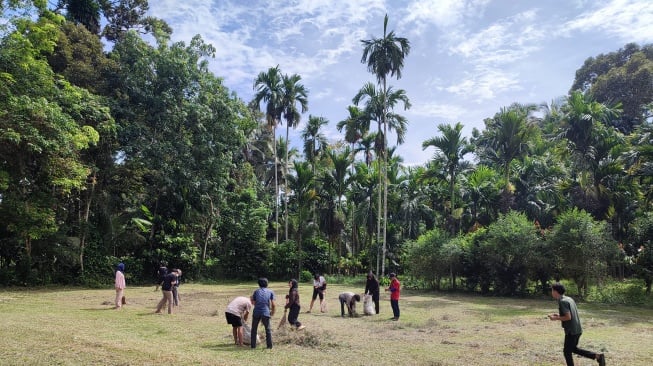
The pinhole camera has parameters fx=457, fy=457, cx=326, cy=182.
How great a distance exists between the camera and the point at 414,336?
1088cm

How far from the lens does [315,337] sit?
31.7 ft

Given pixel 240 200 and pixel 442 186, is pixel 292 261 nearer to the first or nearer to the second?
pixel 240 200

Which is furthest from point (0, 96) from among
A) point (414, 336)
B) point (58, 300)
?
point (414, 336)

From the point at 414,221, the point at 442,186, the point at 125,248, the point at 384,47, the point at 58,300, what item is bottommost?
the point at 58,300

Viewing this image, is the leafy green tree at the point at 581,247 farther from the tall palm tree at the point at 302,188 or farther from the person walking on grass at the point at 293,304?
the tall palm tree at the point at 302,188

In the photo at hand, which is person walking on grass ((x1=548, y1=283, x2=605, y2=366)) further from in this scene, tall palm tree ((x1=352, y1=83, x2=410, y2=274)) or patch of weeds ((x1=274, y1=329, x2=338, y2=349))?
tall palm tree ((x1=352, y1=83, x2=410, y2=274))

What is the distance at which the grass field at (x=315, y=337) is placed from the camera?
801cm

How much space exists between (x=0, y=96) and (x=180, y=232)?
13059mm

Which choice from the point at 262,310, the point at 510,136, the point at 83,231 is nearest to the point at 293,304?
the point at 262,310

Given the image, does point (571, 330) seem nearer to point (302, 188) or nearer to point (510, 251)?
point (510, 251)

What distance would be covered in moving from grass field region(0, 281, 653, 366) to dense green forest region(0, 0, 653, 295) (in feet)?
18.1

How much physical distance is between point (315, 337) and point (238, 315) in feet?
5.75

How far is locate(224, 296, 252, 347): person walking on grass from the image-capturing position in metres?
9.05

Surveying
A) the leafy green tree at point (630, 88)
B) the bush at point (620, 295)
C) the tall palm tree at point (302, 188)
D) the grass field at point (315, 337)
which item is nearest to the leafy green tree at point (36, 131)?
the grass field at point (315, 337)
